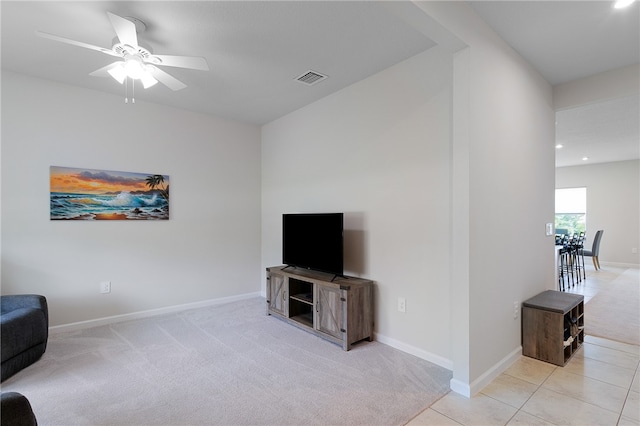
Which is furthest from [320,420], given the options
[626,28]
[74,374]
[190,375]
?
[626,28]

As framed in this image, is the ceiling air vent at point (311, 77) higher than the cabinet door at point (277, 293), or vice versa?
the ceiling air vent at point (311, 77)

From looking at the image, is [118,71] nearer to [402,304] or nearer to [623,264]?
[402,304]

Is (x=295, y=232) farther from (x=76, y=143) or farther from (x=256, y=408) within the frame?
(x=76, y=143)

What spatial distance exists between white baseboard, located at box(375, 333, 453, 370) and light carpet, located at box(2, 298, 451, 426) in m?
0.05

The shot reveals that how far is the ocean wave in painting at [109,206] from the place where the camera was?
3496mm

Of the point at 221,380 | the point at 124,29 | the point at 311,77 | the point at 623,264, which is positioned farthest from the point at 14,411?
the point at 623,264

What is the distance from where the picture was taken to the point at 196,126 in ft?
14.5

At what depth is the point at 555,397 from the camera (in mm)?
2199

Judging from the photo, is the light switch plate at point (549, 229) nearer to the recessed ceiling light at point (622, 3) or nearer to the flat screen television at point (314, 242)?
the recessed ceiling light at point (622, 3)

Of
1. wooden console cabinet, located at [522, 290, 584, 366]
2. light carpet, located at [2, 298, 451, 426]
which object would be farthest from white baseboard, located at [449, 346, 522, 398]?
wooden console cabinet, located at [522, 290, 584, 366]

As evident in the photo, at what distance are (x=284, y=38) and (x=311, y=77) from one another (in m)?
0.75

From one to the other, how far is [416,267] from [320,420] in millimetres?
1490

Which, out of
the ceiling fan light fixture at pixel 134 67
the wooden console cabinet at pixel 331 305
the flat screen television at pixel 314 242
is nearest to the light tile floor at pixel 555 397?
the wooden console cabinet at pixel 331 305

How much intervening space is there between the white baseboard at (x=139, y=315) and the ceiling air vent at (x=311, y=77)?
10.5 ft
